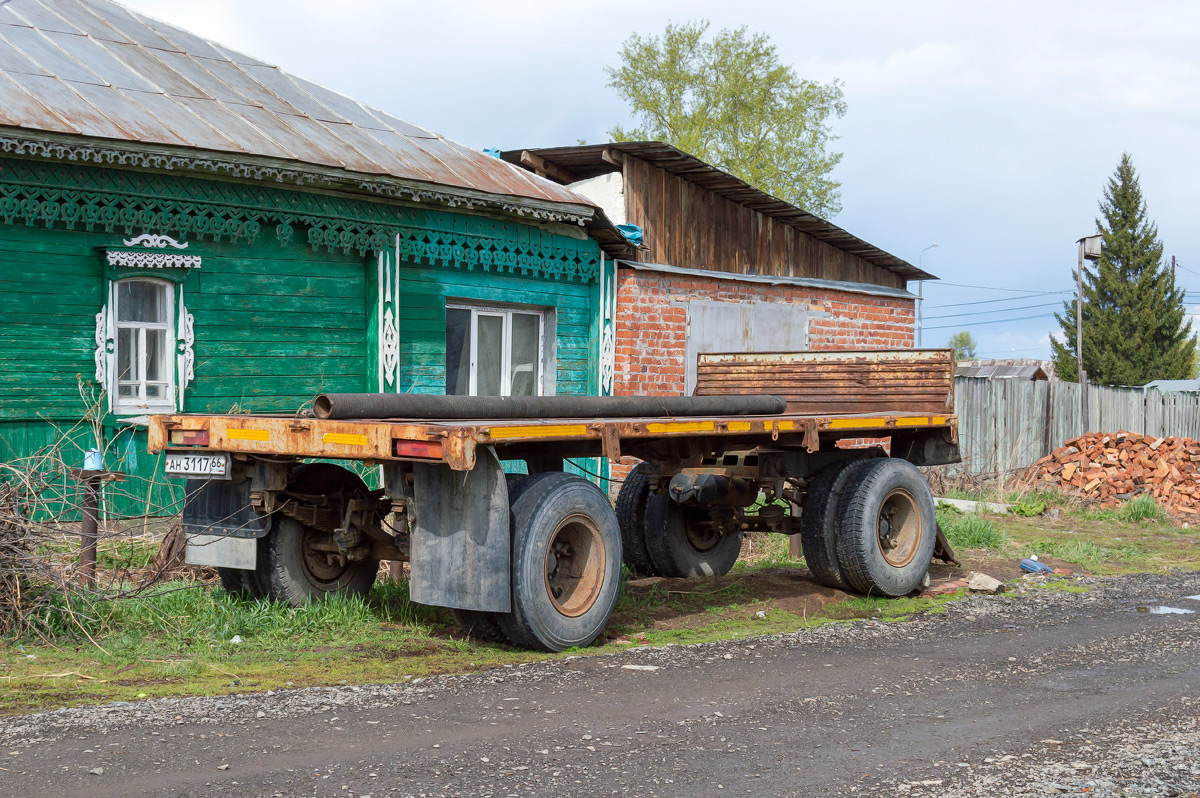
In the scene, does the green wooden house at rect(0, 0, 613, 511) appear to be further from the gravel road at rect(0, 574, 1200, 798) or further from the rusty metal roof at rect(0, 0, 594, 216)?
the gravel road at rect(0, 574, 1200, 798)

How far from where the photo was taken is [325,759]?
4.38 m

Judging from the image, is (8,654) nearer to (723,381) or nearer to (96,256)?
(96,256)

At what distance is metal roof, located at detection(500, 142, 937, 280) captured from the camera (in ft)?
46.5

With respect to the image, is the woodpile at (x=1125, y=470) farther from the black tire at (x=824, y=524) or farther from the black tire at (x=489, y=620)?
the black tire at (x=489, y=620)

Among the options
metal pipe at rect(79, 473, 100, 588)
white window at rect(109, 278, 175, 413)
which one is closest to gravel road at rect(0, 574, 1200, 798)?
metal pipe at rect(79, 473, 100, 588)

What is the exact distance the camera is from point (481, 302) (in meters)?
12.8

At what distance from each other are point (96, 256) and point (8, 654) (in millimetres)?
4704

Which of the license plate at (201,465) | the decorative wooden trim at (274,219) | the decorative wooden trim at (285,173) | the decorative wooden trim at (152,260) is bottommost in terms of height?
the license plate at (201,465)

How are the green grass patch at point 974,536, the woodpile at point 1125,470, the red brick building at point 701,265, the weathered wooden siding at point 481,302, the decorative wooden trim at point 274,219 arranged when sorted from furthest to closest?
the woodpile at point 1125,470
the red brick building at point 701,265
the weathered wooden siding at point 481,302
the green grass patch at point 974,536
the decorative wooden trim at point 274,219

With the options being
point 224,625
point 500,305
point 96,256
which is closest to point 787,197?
point 500,305

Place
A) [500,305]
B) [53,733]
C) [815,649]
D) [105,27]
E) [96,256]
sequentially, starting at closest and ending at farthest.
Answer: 1. [53,733]
2. [815,649]
3. [96,256]
4. [105,27]
5. [500,305]

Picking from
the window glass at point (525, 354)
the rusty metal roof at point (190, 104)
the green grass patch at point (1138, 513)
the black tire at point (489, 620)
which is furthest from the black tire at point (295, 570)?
the green grass patch at point (1138, 513)

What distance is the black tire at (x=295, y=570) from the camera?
6977mm

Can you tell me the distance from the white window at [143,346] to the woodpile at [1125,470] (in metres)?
11.9
